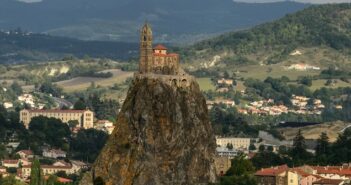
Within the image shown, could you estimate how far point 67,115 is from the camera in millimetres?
193500

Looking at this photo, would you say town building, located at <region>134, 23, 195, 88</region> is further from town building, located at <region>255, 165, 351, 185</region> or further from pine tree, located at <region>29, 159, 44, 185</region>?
town building, located at <region>255, 165, 351, 185</region>

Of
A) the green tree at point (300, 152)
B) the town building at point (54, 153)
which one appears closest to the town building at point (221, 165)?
the green tree at point (300, 152)

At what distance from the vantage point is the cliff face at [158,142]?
11625 centimetres

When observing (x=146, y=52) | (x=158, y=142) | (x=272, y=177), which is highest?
(x=146, y=52)

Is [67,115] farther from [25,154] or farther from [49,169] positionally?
[49,169]

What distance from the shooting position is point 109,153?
387 feet

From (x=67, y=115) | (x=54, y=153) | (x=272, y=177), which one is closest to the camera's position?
(x=272, y=177)

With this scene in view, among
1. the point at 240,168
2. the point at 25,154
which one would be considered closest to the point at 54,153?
the point at 25,154

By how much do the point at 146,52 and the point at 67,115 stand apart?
67.8 meters

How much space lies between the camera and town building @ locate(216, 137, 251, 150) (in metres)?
170

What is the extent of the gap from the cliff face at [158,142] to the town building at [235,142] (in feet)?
143

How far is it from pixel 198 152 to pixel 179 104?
4.62 meters

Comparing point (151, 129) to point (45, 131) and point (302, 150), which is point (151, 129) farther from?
point (45, 131)

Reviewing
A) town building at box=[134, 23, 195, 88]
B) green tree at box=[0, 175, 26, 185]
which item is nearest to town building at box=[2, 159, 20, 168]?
green tree at box=[0, 175, 26, 185]
